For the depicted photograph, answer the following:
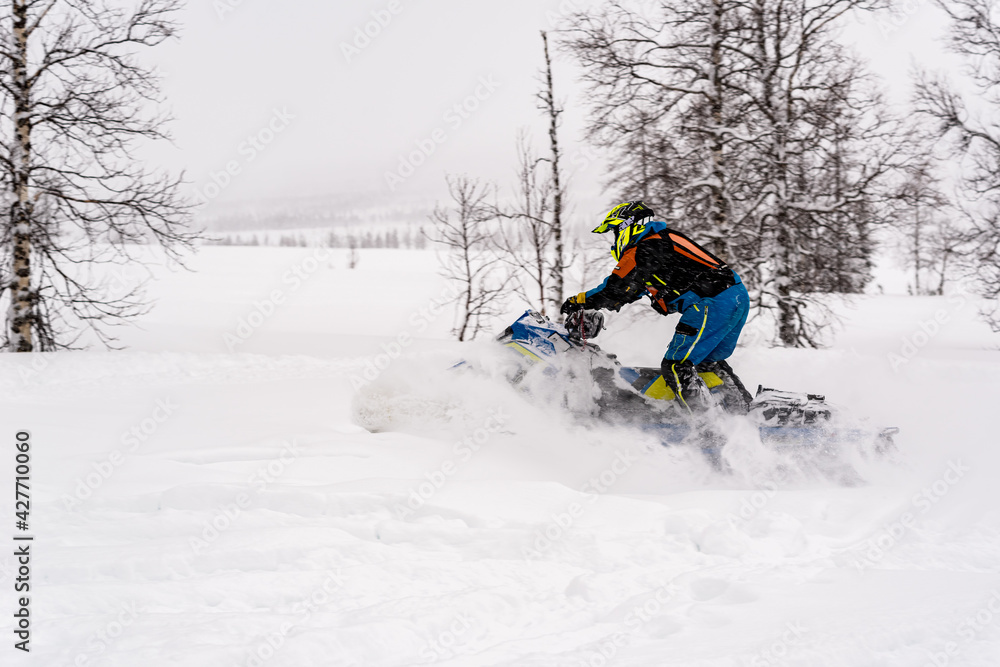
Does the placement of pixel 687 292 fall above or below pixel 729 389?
above

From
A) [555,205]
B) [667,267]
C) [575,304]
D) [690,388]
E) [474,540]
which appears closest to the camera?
[474,540]

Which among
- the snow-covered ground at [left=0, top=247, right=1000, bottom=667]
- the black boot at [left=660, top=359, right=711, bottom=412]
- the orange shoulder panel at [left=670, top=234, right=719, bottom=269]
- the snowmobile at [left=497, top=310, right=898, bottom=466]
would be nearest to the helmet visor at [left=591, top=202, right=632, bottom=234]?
the orange shoulder panel at [left=670, top=234, right=719, bottom=269]

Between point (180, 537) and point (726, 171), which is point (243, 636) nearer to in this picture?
point (180, 537)

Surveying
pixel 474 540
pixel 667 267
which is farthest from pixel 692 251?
pixel 474 540

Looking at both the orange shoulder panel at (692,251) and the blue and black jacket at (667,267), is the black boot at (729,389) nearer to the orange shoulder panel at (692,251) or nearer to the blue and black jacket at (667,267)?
the blue and black jacket at (667,267)

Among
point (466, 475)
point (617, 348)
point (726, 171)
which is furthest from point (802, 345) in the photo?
point (466, 475)

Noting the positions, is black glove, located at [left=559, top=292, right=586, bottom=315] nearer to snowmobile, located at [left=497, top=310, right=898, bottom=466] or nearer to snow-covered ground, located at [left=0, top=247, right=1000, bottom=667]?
snowmobile, located at [left=497, top=310, right=898, bottom=466]

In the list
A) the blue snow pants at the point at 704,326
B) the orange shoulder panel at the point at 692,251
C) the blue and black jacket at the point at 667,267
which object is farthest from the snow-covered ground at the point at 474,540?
the orange shoulder panel at the point at 692,251

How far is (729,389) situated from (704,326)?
58 centimetres

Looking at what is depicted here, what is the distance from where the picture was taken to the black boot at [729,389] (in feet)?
16.4

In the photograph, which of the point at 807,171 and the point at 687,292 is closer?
the point at 687,292

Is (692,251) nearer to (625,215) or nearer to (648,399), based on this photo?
(625,215)

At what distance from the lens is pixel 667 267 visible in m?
5.11

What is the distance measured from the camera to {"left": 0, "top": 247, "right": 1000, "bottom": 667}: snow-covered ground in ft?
7.49
